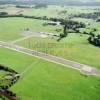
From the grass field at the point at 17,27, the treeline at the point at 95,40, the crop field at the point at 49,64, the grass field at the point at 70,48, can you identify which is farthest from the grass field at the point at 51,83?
the grass field at the point at 17,27

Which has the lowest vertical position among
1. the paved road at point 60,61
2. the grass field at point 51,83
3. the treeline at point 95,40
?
the grass field at point 51,83

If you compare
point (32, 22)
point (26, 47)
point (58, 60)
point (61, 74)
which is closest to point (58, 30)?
point (32, 22)

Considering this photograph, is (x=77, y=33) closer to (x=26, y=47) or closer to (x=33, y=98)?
(x=26, y=47)

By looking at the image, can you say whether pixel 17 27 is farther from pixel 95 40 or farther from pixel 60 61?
pixel 60 61

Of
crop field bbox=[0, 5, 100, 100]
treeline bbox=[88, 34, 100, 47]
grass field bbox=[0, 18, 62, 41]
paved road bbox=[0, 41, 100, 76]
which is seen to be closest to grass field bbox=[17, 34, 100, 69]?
crop field bbox=[0, 5, 100, 100]

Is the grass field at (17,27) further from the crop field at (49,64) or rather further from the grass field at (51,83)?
the grass field at (51,83)

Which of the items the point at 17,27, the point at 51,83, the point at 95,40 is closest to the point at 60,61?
the point at 51,83
